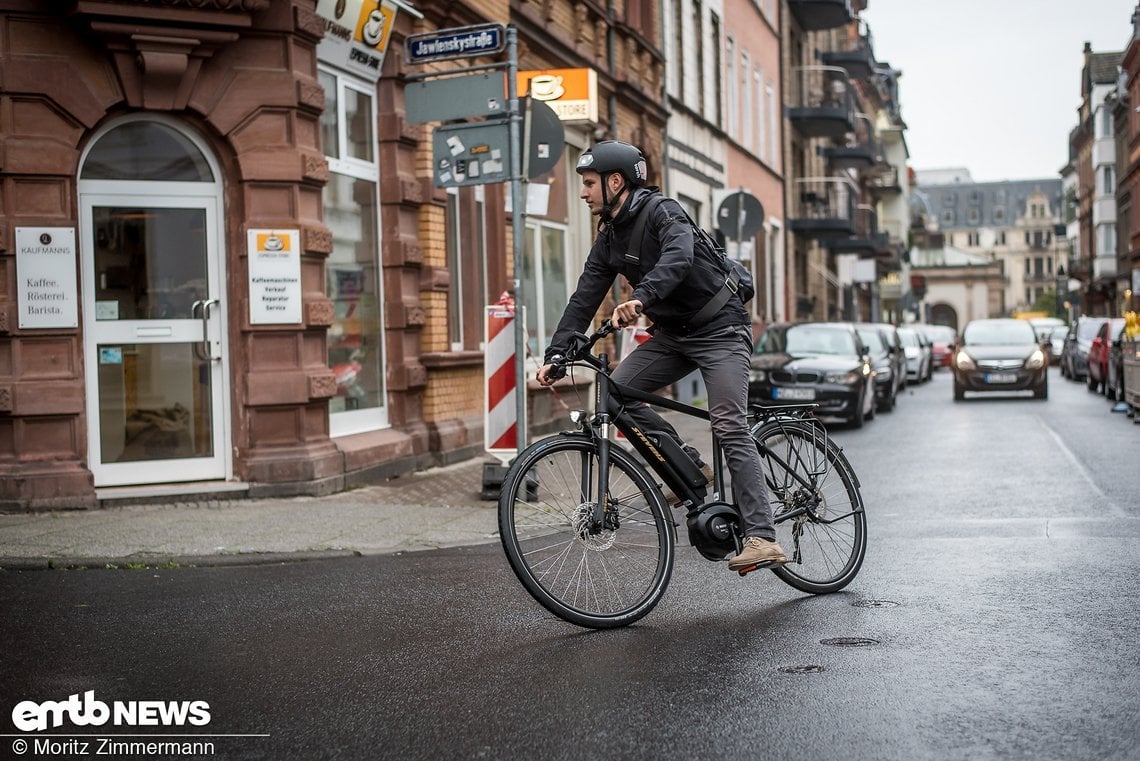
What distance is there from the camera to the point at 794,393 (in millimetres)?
21516

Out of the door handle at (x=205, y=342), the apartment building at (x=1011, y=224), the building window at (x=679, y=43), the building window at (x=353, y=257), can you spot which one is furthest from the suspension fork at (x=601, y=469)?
→ the apartment building at (x=1011, y=224)

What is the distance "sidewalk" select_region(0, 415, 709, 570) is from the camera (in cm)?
891

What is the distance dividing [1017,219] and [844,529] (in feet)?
629

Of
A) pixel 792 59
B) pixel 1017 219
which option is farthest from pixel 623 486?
pixel 1017 219

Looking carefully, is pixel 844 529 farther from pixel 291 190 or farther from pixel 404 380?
pixel 404 380

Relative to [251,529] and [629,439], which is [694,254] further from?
[251,529]

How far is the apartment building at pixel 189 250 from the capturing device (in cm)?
1109

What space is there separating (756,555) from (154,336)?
6520 mm

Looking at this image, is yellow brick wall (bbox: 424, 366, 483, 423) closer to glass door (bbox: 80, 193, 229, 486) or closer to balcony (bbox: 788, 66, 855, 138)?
glass door (bbox: 80, 193, 229, 486)

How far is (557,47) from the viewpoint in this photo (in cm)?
1997

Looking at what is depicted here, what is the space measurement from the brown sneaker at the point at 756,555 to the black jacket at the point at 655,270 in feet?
2.95

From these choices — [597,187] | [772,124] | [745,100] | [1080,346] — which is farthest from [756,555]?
[772,124]

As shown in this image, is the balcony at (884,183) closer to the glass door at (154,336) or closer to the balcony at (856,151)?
the balcony at (856,151)

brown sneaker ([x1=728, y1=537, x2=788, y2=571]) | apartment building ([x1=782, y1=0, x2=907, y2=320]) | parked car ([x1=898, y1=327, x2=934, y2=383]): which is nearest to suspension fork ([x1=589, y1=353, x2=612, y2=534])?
brown sneaker ([x1=728, y1=537, x2=788, y2=571])
